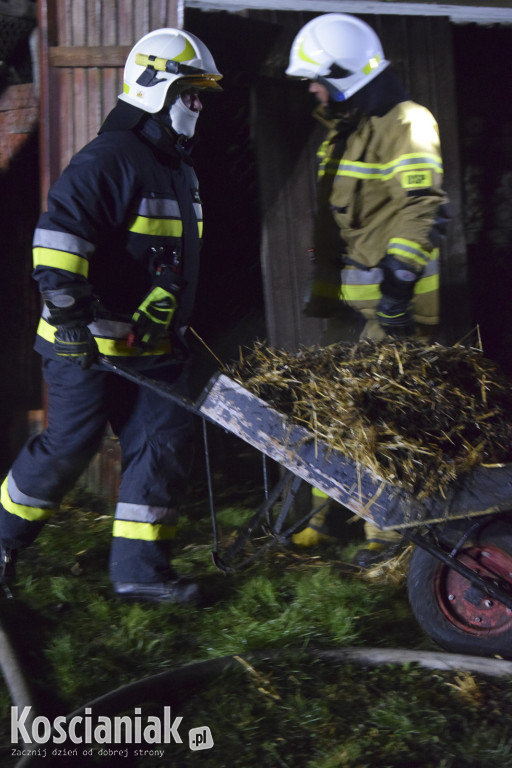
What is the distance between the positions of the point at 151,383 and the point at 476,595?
4.68 ft

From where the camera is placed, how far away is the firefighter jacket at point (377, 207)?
349cm

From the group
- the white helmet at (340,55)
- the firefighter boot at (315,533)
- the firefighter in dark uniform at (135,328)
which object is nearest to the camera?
the firefighter in dark uniform at (135,328)

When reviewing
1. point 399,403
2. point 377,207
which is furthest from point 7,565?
point 377,207

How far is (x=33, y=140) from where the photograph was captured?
5016 mm

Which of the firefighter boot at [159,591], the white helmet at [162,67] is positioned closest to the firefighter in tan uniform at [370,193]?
the white helmet at [162,67]

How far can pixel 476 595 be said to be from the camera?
9.06ft

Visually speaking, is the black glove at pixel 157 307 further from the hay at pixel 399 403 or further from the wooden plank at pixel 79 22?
the wooden plank at pixel 79 22

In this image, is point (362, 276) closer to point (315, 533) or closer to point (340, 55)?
point (340, 55)

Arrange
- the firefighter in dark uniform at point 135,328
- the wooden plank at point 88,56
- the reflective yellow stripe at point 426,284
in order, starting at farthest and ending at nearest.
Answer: the wooden plank at point 88,56
the reflective yellow stripe at point 426,284
the firefighter in dark uniform at point 135,328

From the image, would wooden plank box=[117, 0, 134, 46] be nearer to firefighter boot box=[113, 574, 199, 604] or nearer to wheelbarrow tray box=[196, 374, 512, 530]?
wheelbarrow tray box=[196, 374, 512, 530]

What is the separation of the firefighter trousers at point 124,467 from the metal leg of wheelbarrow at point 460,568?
1142mm

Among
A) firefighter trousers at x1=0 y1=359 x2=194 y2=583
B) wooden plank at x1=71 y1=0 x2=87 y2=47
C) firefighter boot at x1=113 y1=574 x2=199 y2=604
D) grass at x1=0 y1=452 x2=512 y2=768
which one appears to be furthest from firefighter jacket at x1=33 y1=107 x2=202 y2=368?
wooden plank at x1=71 y1=0 x2=87 y2=47

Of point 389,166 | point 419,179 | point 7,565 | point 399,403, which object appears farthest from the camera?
point 389,166

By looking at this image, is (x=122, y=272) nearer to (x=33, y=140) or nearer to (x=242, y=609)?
(x=242, y=609)
